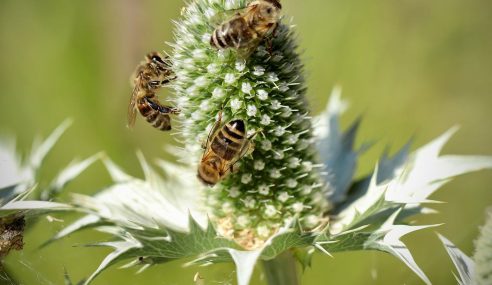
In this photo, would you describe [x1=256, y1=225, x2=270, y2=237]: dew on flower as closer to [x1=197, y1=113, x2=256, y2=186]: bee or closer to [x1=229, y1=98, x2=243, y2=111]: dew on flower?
[x1=197, y1=113, x2=256, y2=186]: bee

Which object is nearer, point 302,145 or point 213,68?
point 213,68

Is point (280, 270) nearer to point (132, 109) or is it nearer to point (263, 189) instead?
point (263, 189)

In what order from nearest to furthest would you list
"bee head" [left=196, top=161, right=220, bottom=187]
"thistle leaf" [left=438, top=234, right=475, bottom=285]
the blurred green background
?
"thistle leaf" [left=438, top=234, right=475, bottom=285], "bee head" [left=196, top=161, right=220, bottom=187], the blurred green background

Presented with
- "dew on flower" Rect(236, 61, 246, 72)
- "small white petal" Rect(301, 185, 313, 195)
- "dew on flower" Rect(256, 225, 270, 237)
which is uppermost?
"dew on flower" Rect(236, 61, 246, 72)

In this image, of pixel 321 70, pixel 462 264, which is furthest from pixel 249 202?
pixel 321 70

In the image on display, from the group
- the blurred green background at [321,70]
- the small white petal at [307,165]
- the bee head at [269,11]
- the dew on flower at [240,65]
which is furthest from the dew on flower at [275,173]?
the blurred green background at [321,70]

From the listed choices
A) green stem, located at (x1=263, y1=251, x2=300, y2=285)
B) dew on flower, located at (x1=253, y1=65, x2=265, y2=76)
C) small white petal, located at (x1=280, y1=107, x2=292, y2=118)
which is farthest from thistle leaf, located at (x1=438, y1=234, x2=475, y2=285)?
dew on flower, located at (x1=253, y1=65, x2=265, y2=76)
